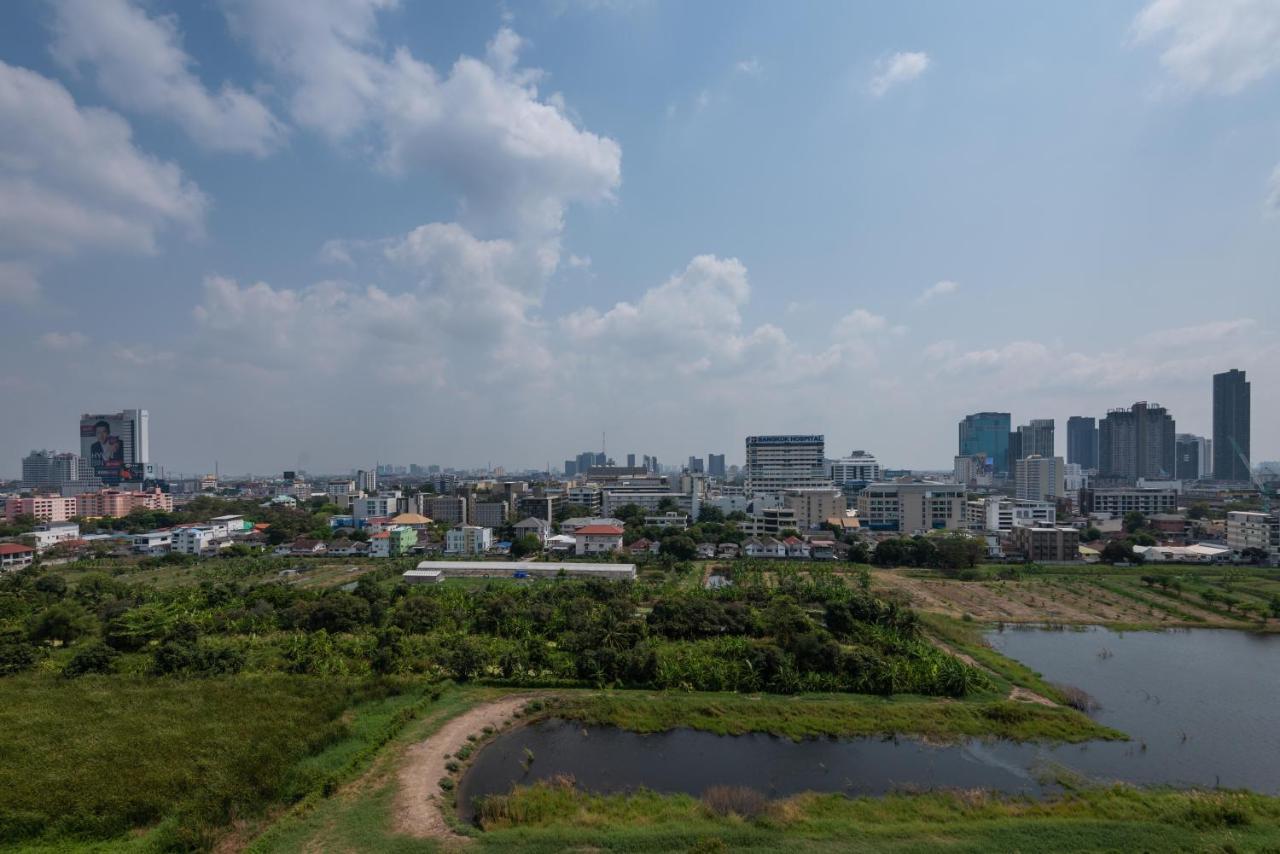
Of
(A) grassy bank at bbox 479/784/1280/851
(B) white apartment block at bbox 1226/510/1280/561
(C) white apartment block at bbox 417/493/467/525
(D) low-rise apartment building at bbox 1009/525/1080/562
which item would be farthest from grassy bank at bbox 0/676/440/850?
(B) white apartment block at bbox 1226/510/1280/561

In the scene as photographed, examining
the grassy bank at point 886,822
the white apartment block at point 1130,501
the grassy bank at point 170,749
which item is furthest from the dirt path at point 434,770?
→ the white apartment block at point 1130,501

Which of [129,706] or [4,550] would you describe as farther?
[4,550]

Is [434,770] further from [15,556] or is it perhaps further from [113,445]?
[113,445]

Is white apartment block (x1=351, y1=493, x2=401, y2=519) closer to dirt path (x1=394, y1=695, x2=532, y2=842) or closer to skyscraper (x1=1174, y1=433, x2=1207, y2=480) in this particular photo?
dirt path (x1=394, y1=695, x2=532, y2=842)

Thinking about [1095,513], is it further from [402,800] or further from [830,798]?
[402,800]

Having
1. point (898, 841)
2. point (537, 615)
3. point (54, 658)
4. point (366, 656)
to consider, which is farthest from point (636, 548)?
point (898, 841)
